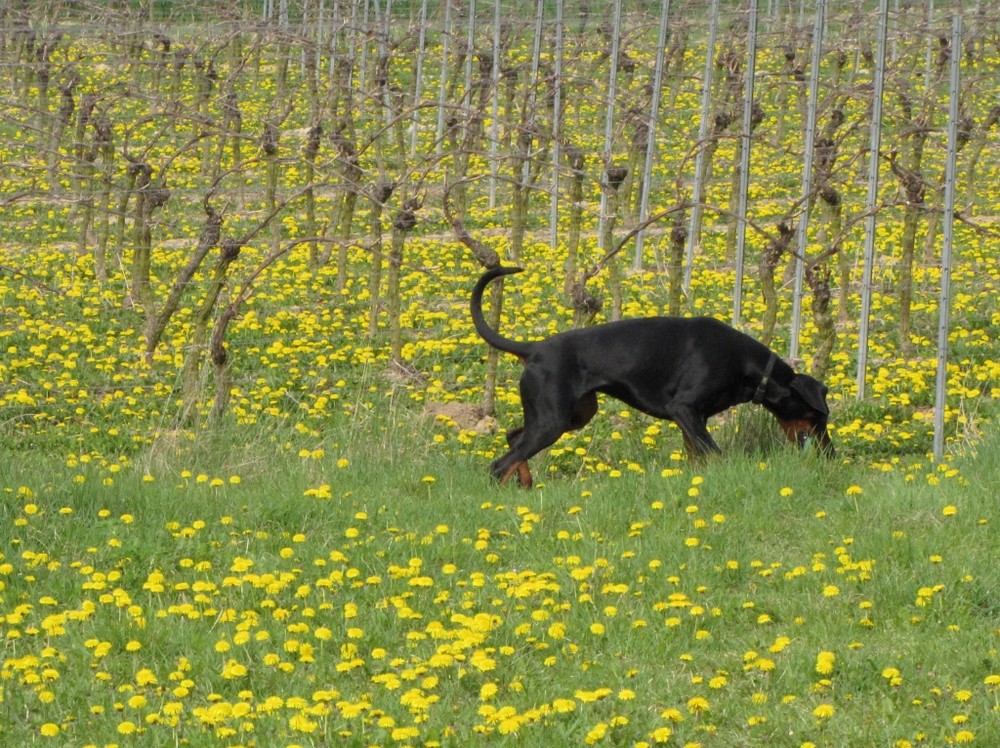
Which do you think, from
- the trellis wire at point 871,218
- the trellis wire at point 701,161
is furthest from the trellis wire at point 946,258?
the trellis wire at point 701,161

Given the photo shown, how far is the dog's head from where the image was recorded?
28.2 ft

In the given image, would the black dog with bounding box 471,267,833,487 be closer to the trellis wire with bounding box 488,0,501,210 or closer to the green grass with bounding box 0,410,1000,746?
the green grass with bounding box 0,410,1000,746

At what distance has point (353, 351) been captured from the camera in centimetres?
1206

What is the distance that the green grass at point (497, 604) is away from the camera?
16.3 ft

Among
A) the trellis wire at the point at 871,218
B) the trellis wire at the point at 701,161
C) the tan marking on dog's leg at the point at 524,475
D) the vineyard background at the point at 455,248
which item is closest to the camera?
the tan marking on dog's leg at the point at 524,475

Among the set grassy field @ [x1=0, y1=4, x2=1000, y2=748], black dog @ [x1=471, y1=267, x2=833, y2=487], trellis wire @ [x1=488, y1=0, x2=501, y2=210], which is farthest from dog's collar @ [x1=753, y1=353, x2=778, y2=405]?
trellis wire @ [x1=488, y1=0, x2=501, y2=210]

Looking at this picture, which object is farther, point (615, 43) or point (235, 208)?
point (235, 208)

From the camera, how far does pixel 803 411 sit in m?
8.67

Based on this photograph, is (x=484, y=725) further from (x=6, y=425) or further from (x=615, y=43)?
(x=615, y=43)

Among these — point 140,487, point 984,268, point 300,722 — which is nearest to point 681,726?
point 300,722

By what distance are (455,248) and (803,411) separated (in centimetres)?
766

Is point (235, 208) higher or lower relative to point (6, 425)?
higher

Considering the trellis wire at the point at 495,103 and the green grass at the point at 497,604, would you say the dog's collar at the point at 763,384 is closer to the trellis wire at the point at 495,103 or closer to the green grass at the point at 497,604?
the green grass at the point at 497,604

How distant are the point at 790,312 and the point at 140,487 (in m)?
7.21
